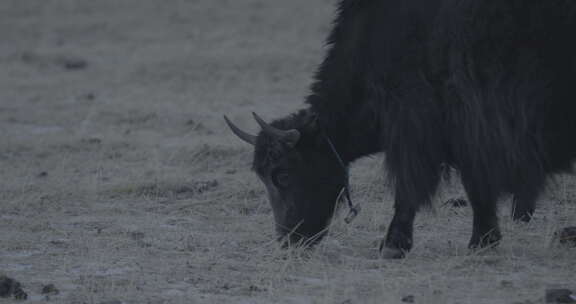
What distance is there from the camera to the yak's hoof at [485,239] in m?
6.04

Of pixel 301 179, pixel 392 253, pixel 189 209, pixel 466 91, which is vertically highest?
pixel 466 91

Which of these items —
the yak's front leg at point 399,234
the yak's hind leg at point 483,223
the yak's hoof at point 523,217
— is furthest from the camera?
the yak's hoof at point 523,217

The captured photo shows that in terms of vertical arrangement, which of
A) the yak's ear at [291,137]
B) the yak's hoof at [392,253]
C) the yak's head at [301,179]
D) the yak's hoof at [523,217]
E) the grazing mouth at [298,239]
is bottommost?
the yak's hoof at [392,253]

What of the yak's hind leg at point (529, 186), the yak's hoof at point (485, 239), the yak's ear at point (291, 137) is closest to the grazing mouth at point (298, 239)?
the yak's ear at point (291, 137)

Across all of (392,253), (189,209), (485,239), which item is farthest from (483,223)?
(189,209)

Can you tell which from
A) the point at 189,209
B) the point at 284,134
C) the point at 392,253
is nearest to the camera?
the point at 392,253

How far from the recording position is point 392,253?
5891 millimetres

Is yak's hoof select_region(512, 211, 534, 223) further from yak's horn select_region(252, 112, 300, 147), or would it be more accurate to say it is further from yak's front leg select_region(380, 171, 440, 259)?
yak's horn select_region(252, 112, 300, 147)

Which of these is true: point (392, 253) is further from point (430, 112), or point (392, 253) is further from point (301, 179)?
point (430, 112)

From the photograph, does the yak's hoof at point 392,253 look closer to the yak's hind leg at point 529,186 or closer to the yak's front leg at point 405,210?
the yak's front leg at point 405,210

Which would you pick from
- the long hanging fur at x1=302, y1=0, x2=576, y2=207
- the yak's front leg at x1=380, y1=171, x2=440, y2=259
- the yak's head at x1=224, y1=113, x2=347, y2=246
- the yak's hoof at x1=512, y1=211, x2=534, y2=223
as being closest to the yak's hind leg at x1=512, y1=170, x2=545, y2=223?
the long hanging fur at x1=302, y1=0, x2=576, y2=207

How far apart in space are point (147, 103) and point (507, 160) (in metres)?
7.31

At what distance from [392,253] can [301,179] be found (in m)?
0.73

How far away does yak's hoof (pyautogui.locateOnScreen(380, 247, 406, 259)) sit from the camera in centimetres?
589
